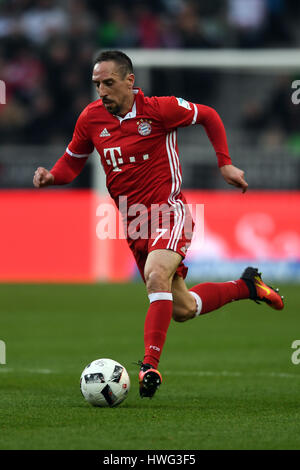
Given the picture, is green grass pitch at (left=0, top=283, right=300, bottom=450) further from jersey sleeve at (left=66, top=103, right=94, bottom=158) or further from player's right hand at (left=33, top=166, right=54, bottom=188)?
jersey sleeve at (left=66, top=103, right=94, bottom=158)

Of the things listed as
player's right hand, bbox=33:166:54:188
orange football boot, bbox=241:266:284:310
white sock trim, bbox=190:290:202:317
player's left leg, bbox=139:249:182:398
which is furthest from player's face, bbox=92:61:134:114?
orange football boot, bbox=241:266:284:310

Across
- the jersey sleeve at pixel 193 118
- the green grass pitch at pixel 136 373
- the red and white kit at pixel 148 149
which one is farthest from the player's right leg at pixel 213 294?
the jersey sleeve at pixel 193 118

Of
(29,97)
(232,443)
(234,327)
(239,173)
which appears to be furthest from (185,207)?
(29,97)

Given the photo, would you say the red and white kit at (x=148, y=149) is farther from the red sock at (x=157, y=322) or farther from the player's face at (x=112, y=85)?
the red sock at (x=157, y=322)

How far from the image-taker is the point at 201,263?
15.8 m

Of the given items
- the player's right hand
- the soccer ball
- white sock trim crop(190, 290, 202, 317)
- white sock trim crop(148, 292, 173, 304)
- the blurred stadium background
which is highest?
the blurred stadium background

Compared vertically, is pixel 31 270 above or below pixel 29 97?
below

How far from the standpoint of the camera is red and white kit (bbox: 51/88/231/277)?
6.57 m

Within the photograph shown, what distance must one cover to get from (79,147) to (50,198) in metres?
9.10

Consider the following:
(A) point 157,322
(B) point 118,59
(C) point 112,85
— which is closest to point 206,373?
(A) point 157,322

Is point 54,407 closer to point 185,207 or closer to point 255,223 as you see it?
point 185,207

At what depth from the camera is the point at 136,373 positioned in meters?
7.71

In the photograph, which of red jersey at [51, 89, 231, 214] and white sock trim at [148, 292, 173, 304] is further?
red jersey at [51, 89, 231, 214]

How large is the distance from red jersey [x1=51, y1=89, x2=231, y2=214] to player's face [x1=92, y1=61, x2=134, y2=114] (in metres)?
0.13
